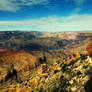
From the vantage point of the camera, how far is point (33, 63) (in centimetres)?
11225

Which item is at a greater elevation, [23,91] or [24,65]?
[23,91]

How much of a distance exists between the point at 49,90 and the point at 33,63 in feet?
326

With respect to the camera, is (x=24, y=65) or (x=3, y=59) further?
(x=3, y=59)

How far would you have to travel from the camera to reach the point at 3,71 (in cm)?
8175

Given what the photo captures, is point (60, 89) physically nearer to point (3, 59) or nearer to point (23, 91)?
point (23, 91)

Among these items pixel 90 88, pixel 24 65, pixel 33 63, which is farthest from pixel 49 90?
pixel 33 63

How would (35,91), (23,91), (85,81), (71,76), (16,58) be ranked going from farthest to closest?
1. (16,58)
2. (23,91)
3. (35,91)
4. (71,76)
5. (85,81)

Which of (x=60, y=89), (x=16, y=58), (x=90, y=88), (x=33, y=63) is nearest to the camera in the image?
(x=90, y=88)

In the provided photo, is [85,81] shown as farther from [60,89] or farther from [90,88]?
[60,89]

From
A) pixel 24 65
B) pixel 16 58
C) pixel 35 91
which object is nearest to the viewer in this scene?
pixel 35 91

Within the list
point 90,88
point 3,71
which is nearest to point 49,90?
point 90,88

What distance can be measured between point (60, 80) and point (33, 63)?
3907 inches

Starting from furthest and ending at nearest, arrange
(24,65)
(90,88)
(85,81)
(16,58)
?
(16,58) < (24,65) < (85,81) < (90,88)

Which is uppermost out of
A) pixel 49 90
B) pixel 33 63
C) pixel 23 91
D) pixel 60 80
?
pixel 60 80
